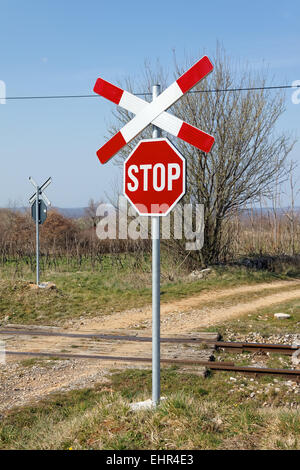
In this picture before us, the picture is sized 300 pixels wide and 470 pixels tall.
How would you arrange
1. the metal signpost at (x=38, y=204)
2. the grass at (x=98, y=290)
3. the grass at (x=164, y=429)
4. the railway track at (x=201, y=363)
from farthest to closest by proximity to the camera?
the metal signpost at (x=38, y=204) < the grass at (x=98, y=290) < the railway track at (x=201, y=363) < the grass at (x=164, y=429)

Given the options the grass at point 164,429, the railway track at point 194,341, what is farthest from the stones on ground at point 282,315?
the grass at point 164,429

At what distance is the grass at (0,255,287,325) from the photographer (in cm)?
1145

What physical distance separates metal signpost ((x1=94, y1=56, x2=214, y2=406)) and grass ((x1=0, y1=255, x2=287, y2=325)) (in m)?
7.13

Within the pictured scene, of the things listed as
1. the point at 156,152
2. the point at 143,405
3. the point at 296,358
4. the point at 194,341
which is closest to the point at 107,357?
the point at 194,341

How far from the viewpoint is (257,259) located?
18406 millimetres

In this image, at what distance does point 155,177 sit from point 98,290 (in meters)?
10.5

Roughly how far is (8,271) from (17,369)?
37.9 ft

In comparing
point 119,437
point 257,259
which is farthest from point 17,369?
point 257,259

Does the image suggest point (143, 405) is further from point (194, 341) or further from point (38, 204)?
point (38, 204)

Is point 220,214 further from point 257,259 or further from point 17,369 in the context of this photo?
point 17,369

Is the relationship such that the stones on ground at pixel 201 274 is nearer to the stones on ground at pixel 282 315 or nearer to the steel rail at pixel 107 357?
the stones on ground at pixel 282 315

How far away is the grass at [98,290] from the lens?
37.6ft

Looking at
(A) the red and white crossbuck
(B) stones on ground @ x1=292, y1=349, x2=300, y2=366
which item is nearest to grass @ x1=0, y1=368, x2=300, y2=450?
(A) the red and white crossbuck
